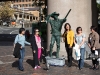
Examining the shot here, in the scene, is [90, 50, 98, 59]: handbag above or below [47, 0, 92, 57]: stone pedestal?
below

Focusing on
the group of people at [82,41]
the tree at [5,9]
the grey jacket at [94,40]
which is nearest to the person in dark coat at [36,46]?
the group of people at [82,41]

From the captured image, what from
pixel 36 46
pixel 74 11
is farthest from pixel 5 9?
pixel 36 46

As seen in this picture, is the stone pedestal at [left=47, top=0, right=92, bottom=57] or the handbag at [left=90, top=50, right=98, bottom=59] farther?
the stone pedestal at [left=47, top=0, right=92, bottom=57]

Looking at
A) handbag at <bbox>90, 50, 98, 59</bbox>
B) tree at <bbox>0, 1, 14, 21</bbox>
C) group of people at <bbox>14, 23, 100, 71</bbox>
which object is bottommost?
handbag at <bbox>90, 50, 98, 59</bbox>

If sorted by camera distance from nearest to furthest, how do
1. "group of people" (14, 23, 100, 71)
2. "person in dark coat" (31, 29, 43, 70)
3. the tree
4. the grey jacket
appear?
"group of people" (14, 23, 100, 71)
the grey jacket
"person in dark coat" (31, 29, 43, 70)
the tree

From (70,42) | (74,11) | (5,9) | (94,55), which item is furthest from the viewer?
(5,9)

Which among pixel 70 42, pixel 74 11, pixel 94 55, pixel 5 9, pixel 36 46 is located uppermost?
pixel 5 9

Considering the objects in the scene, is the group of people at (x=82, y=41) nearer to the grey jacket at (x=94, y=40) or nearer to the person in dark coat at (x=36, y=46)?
the grey jacket at (x=94, y=40)

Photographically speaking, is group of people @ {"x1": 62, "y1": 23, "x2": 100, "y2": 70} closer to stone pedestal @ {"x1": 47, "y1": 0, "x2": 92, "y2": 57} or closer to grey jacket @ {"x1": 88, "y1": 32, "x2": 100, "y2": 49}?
grey jacket @ {"x1": 88, "y1": 32, "x2": 100, "y2": 49}

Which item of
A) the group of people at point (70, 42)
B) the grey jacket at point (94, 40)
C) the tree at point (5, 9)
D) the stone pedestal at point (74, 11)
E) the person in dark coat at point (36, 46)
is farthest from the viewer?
the tree at point (5, 9)

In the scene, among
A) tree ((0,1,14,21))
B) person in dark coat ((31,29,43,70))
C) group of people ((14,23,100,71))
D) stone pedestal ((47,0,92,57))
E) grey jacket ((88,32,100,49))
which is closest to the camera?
group of people ((14,23,100,71))

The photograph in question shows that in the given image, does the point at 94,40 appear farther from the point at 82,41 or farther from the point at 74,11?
the point at 74,11

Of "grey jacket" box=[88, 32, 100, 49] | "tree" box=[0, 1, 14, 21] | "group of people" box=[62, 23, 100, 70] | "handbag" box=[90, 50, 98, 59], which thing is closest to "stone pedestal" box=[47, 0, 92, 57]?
"group of people" box=[62, 23, 100, 70]

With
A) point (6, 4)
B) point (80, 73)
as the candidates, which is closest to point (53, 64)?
point (80, 73)
